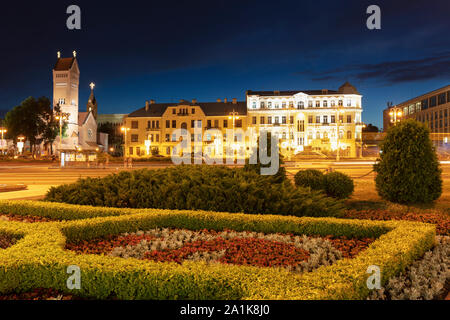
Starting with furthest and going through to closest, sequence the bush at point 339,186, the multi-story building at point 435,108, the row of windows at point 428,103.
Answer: the row of windows at point 428,103 < the multi-story building at point 435,108 < the bush at point 339,186

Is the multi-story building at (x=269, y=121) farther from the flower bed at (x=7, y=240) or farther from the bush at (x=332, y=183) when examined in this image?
the flower bed at (x=7, y=240)

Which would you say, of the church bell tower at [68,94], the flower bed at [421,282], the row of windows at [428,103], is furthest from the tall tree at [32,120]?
the row of windows at [428,103]

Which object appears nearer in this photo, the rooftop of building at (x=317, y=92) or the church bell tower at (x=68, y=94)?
the rooftop of building at (x=317, y=92)

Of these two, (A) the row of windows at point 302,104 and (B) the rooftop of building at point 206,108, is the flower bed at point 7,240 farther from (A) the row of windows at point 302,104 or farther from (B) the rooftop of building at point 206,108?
(A) the row of windows at point 302,104

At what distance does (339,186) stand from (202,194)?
18.2ft

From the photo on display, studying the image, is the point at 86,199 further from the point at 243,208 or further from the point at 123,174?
the point at 243,208

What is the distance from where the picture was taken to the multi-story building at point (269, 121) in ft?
264

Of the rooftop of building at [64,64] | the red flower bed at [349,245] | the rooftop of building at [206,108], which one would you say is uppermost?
the rooftop of building at [64,64]

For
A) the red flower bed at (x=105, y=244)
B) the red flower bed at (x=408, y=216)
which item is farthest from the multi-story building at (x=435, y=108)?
the red flower bed at (x=105, y=244)

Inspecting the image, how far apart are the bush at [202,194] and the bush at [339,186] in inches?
101

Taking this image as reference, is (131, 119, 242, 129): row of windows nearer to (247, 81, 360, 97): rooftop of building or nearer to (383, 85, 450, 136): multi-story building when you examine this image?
(247, 81, 360, 97): rooftop of building

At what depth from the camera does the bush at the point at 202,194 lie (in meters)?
9.70

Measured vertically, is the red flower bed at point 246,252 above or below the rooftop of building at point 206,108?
below

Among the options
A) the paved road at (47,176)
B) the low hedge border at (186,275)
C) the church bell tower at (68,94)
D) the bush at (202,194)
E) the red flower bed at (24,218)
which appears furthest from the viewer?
the church bell tower at (68,94)
